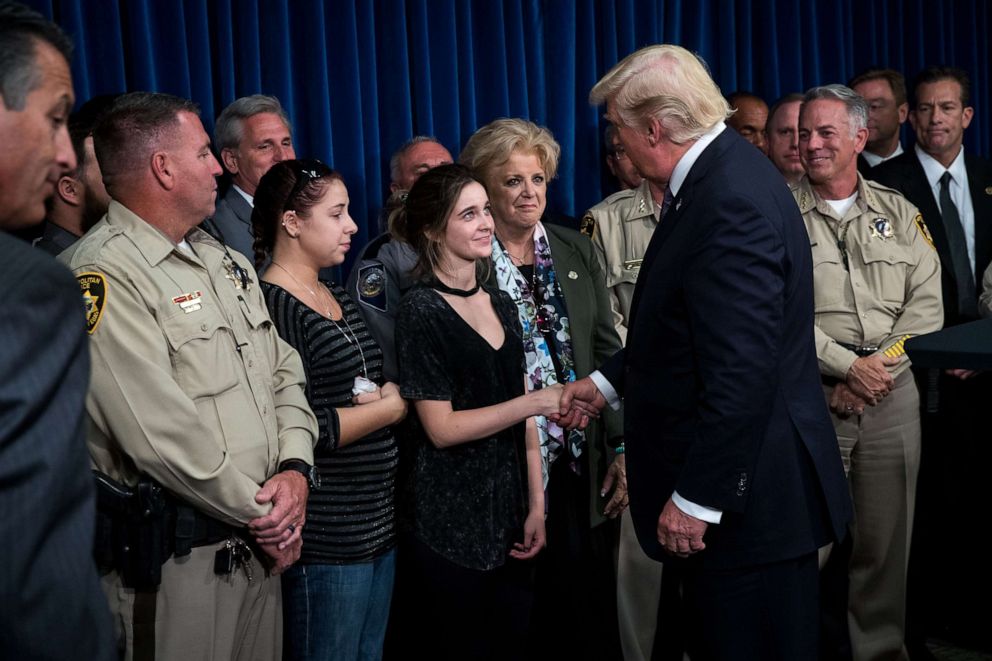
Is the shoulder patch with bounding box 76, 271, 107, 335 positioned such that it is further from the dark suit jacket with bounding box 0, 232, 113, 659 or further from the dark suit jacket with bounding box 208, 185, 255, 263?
the dark suit jacket with bounding box 208, 185, 255, 263

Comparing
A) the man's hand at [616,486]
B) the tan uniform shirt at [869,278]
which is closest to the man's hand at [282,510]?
the man's hand at [616,486]

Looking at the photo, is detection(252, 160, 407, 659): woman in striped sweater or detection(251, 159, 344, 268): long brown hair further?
detection(251, 159, 344, 268): long brown hair

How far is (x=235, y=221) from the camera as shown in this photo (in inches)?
121

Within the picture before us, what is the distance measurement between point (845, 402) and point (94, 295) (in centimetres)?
224

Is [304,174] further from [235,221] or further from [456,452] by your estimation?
[456,452]

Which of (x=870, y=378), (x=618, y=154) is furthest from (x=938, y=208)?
(x=618, y=154)

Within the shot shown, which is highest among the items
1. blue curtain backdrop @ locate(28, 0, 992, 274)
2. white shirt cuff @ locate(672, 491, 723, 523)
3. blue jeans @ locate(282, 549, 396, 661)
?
blue curtain backdrop @ locate(28, 0, 992, 274)

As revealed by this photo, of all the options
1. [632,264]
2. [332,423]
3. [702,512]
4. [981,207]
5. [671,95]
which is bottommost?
[702,512]

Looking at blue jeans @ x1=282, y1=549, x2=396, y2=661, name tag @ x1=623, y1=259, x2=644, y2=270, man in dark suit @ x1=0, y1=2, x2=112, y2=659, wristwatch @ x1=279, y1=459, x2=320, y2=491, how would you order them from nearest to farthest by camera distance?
man in dark suit @ x1=0, y1=2, x2=112, y2=659, wristwatch @ x1=279, y1=459, x2=320, y2=491, blue jeans @ x1=282, y1=549, x2=396, y2=661, name tag @ x1=623, y1=259, x2=644, y2=270

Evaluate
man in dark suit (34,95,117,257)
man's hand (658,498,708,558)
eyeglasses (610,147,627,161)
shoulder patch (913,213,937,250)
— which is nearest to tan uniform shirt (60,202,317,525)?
man in dark suit (34,95,117,257)

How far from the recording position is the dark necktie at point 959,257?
12.0 ft

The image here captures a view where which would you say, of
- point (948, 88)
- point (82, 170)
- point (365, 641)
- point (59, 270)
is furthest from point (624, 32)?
point (59, 270)

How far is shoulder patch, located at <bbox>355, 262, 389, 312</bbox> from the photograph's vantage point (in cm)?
273

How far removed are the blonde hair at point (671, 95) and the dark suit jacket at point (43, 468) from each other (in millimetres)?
1324
